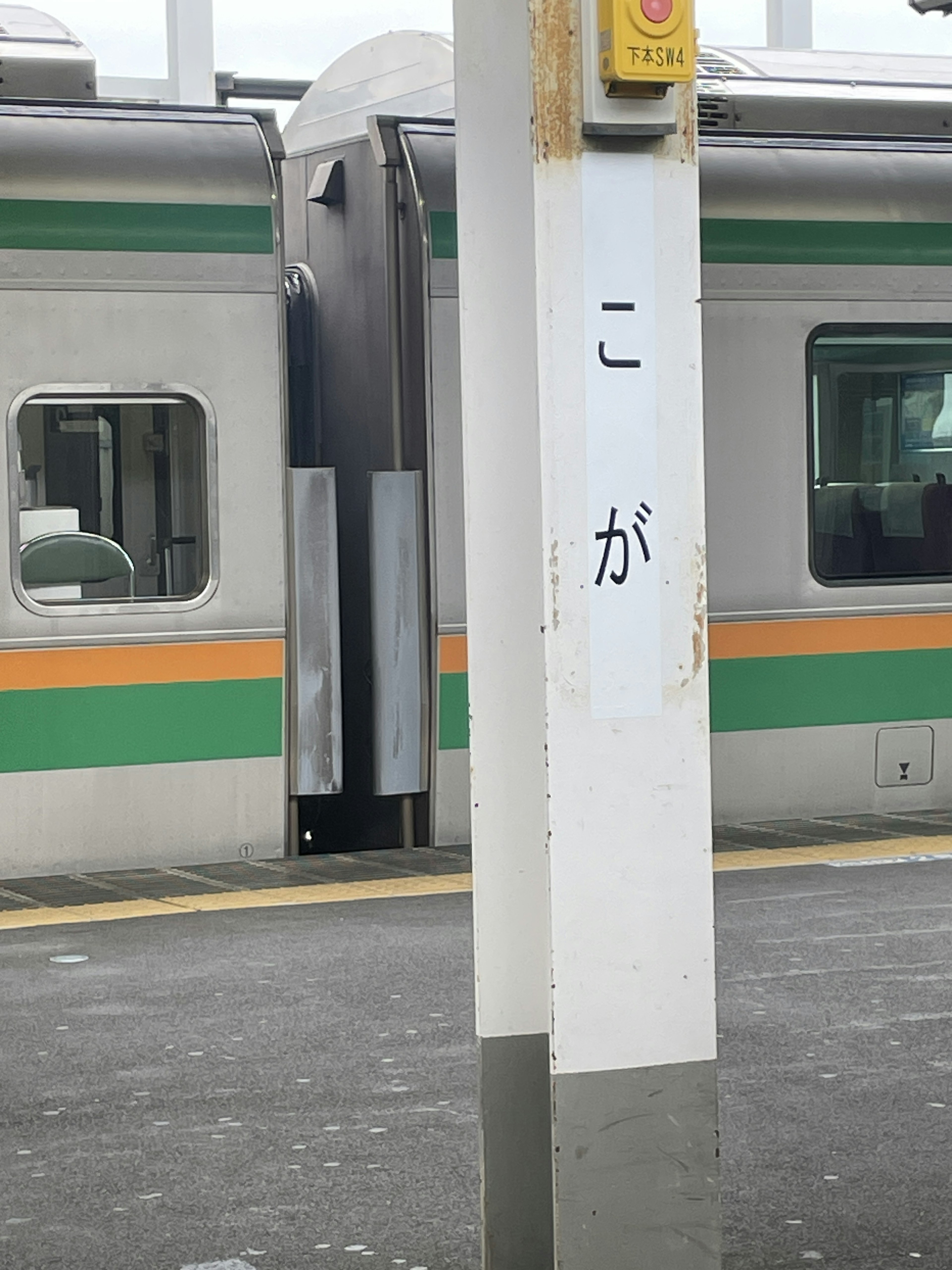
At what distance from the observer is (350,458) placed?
937 cm

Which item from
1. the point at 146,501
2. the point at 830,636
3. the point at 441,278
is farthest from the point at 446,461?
the point at 830,636

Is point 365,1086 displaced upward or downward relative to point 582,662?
downward

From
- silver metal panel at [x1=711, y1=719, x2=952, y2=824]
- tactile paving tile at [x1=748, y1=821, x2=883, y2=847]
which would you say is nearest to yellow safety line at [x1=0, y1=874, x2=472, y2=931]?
silver metal panel at [x1=711, y1=719, x2=952, y2=824]

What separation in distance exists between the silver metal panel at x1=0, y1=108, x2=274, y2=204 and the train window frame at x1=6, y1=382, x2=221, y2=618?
747mm

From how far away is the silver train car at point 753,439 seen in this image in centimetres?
883

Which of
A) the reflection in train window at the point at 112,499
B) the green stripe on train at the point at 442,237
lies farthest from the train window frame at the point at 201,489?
the green stripe on train at the point at 442,237

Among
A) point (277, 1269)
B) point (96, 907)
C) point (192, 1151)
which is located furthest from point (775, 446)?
point (277, 1269)

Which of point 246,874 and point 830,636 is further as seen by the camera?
point 830,636

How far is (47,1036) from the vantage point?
6.07 metres

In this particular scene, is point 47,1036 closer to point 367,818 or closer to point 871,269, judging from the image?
point 367,818

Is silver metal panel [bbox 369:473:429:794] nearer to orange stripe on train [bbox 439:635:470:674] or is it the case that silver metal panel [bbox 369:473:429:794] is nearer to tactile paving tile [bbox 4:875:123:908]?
orange stripe on train [bbox 439:635:470:674]

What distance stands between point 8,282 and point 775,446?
3.35 m

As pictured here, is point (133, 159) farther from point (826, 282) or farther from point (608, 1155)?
point (608, 1155)

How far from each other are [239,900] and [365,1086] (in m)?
2.50
